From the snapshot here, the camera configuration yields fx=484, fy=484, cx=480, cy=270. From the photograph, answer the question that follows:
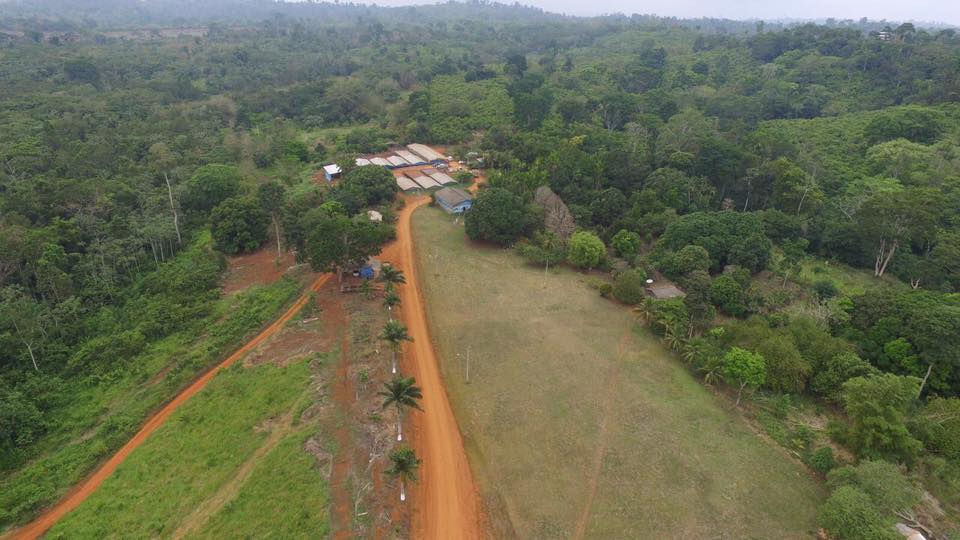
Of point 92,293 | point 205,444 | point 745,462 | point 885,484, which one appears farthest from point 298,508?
point 92,293

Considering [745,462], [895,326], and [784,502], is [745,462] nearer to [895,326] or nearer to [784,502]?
[784,502]

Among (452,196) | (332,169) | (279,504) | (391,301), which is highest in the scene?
(332,169)

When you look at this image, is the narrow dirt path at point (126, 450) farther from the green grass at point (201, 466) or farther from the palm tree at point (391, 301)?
the palm tree at point (391, 301)

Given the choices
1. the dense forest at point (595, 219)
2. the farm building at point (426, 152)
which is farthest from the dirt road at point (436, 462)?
the farm building at point (426, 152)

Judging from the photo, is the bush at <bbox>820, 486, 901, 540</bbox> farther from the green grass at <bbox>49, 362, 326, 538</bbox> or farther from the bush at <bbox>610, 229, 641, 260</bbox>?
the bush at <bbox>610, 229, 641, 260</bbox>

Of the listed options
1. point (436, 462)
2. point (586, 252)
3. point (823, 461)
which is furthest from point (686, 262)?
point (436, 462)

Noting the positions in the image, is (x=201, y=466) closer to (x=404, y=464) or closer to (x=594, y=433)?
(x=404, y=464)
